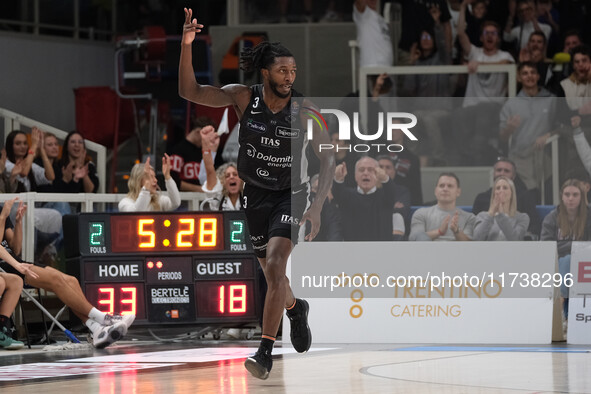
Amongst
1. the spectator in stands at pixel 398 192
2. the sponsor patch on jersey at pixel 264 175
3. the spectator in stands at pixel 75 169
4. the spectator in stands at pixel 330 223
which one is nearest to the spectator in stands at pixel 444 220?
the spectator in stands at pixel 398 192

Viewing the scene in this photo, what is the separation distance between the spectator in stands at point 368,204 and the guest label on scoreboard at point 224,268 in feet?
3.25

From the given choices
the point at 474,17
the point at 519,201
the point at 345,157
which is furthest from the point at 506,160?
the point at 474,17

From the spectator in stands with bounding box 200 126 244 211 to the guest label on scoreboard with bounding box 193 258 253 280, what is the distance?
0.69 metres

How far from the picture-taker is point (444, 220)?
36.6 feet

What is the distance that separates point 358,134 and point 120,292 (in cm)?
275

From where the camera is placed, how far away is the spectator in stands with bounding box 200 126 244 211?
11734 millimetres

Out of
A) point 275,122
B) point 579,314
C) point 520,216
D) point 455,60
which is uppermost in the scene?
point 455,60

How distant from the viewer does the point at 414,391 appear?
6695 millimetres

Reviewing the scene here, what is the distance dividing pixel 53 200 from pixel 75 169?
61.5 inches

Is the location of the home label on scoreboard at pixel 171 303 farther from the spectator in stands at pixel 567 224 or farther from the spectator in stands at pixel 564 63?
the spectator in stands at pixel 564 63

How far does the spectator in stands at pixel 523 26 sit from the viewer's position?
15.8 m

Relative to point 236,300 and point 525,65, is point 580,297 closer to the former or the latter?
point 236,300

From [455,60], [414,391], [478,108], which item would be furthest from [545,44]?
[414,391]

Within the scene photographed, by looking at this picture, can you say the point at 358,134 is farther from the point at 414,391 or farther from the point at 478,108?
the point at 414,391
